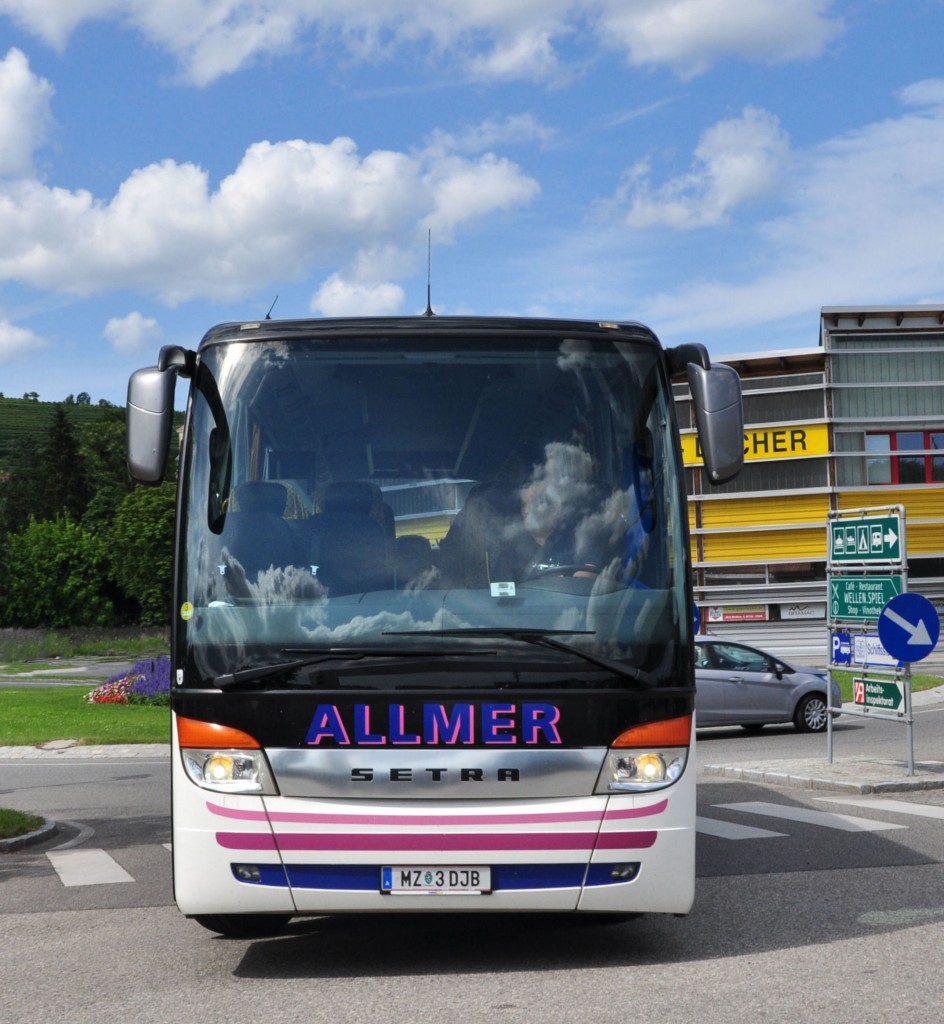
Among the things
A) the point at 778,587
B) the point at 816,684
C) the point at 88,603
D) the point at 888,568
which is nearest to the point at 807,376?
the point at 778,587

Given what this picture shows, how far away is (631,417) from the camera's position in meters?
6.86

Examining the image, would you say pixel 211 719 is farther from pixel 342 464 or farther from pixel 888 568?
pixel 888 568

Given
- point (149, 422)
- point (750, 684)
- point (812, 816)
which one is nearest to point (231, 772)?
point (149, 422)

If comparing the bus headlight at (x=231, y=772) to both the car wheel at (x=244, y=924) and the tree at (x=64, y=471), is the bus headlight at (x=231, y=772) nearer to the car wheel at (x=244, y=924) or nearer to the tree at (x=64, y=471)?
the car wheel at (x=244, y=924)

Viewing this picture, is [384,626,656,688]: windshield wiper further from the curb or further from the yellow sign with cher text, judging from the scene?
the yellow sign with cher text

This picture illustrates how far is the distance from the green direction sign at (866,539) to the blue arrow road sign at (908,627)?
62cm

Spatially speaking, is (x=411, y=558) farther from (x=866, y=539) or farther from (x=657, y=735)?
(x=866, y=539)

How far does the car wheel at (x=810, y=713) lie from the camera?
21266 millimetres

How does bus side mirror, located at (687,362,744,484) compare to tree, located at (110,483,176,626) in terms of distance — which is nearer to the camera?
bus side mirror, located at (687,362,744,484)

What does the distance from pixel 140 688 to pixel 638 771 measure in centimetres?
2562

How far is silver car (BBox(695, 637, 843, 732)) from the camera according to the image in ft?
67.7

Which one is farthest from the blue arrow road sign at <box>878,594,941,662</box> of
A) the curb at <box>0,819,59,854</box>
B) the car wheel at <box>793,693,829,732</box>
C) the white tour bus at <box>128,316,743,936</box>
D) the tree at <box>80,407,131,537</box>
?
the tree at <box>80,407,131,537</box>

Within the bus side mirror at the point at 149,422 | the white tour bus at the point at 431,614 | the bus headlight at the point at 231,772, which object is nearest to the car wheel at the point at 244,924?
the white tour bus at the point at 431,614

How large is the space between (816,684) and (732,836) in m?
10.8
